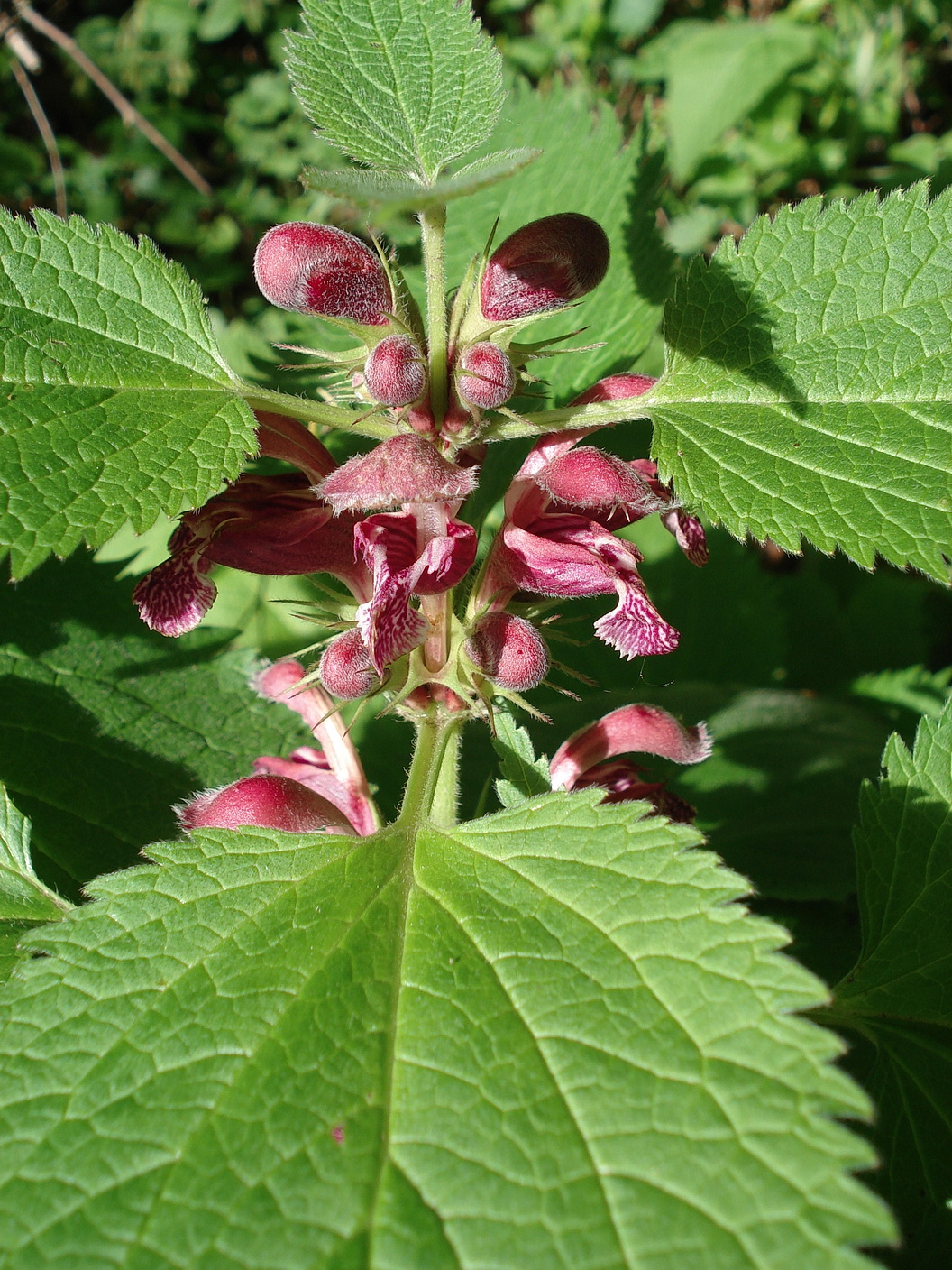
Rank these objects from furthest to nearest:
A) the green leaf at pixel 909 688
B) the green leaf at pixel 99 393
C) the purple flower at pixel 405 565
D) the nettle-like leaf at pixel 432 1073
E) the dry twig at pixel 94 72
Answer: the dry twig at pixel 94 72 < the green leaf at pixel 909 688 < the purple flower at pixel 405 565 < the green leaf at pixel 99 393 < the nettle-like leaf at pixel 432 1073

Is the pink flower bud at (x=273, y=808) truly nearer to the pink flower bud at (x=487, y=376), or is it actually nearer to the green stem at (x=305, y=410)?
the green stem at (x=305, y=410)

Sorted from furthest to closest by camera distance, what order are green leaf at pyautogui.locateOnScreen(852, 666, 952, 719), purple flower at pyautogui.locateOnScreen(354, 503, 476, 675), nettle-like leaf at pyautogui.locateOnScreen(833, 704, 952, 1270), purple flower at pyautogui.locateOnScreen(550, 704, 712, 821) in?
green leaf at pyautogui.locateOnScreen(852, 666, 952, 719) → purple flower at pyautogui.locateOnScreen(550, 704, 712, 821) → nettle-like leaf at pyautogui.locateOnScreen(833, 704, 952, 1270) → purple flower at pyautogui.locateOnScreen(354, 503, 476, 675)

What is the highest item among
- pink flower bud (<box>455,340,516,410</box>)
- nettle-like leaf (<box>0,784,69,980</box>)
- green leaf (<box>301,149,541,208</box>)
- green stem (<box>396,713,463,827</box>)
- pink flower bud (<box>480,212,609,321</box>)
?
pink flower bud (<box>480,212,609,321</box>)

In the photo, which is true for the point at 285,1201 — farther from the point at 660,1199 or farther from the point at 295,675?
the point at 295,675

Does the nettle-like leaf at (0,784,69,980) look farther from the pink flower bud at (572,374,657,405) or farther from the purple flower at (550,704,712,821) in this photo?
the pink flower bud at (572,374,657,405)

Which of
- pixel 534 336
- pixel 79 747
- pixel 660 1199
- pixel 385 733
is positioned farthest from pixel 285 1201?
pixel 534 336

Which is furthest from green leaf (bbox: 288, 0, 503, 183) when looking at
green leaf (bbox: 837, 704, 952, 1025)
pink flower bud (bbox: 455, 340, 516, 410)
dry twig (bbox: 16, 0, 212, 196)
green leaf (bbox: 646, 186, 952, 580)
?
dry twig (bbox: 16, 0, 212, 196)

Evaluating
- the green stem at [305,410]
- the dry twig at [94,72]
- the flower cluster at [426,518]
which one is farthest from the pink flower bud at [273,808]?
the dry twig at [94,72]

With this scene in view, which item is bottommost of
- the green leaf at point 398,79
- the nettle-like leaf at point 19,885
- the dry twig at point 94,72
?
the nettle-like leaf at point 19,885
